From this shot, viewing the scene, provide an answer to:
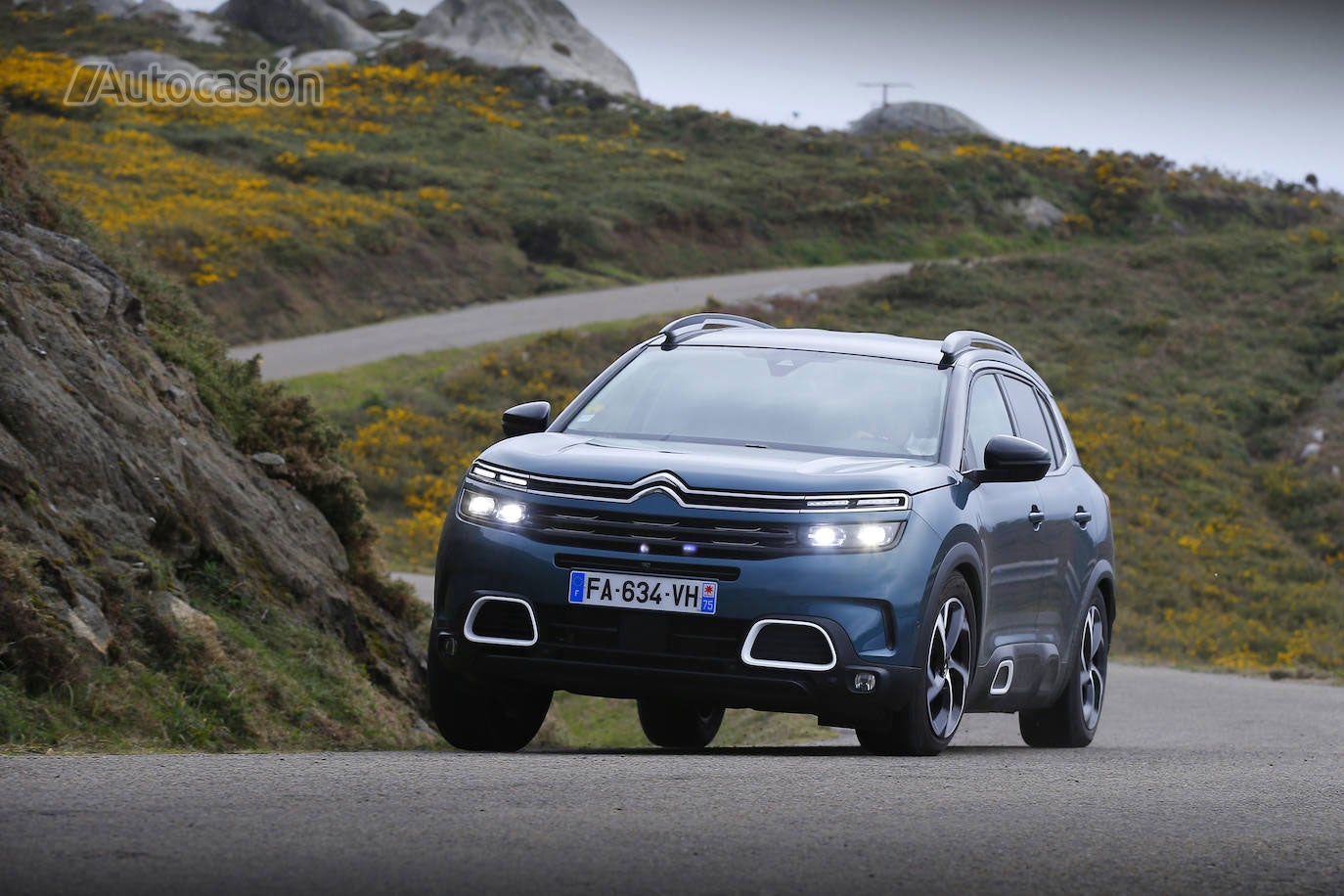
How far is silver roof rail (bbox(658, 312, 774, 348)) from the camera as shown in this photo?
8.91 m

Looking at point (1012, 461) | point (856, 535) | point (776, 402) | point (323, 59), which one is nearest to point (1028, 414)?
point (1012, 461)

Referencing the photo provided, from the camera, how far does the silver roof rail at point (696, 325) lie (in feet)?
29.2

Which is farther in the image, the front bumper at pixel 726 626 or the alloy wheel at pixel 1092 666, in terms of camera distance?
the alloy wheel at pixel 1092 666

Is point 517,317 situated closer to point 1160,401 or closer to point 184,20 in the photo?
point 1160,401

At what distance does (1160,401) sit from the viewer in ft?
130

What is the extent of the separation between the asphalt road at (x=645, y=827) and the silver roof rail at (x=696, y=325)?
91.7 inches

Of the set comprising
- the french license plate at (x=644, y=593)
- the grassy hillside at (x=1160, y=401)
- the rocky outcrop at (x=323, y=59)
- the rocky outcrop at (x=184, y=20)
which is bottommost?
the grassy hillside at (x=1160, y=401)

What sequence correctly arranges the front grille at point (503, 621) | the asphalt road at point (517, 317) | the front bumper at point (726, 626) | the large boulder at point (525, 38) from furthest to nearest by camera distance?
the large boulder at point (525, 38), the asphalt road at point (517, 317), the front grille at point (503, 621), the front bumper at point (726, 626)

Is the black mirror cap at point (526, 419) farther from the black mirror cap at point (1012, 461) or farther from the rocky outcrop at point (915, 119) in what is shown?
the rocky outcrop at point (915, 119)

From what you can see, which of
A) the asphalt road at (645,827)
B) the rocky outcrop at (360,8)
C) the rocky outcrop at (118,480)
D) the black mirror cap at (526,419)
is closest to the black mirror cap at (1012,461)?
the asphalt road at (645,827)

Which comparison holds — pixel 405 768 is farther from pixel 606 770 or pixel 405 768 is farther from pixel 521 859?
pixel 521 859

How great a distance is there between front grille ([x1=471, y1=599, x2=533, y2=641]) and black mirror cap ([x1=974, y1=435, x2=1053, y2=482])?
7.36 ft

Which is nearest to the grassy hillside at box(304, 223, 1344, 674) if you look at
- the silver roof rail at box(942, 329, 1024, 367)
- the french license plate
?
the silver roof rail at box(942, 329, 1024, 367)

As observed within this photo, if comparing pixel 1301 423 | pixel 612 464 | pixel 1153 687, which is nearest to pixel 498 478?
pixel 612 464
